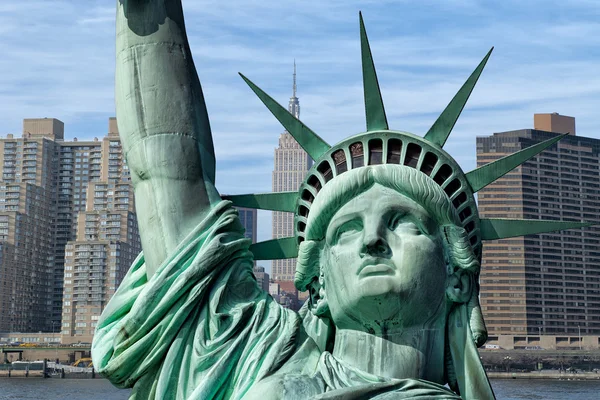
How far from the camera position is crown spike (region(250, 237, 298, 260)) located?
34.1ft

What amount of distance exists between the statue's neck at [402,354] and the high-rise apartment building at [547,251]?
119409 mm

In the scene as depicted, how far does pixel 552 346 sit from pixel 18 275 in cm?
6727

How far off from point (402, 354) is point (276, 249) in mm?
1804

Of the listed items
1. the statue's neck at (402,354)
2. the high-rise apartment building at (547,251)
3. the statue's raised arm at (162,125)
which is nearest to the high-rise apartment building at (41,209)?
the high-rise apartment building at (547,251)

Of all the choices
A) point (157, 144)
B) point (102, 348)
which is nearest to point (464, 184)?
point (157, 144)

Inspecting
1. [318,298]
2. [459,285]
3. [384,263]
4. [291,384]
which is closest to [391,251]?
[384,263]

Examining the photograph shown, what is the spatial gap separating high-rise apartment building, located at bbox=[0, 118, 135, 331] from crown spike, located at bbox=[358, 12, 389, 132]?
130m

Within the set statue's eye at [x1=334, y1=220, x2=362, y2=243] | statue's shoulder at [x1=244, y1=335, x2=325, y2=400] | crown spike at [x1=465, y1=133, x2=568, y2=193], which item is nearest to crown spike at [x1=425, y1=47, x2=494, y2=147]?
crown spike at [x1=465, y1=133, x2=568, y2=193]

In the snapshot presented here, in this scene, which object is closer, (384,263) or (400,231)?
(384,263)

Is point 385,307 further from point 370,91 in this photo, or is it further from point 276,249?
point 370,91

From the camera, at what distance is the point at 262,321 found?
9.73m

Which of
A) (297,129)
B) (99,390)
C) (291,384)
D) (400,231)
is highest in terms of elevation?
(297,129)

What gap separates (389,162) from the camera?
9758mm

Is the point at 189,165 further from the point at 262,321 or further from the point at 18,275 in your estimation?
the point at 18,275
